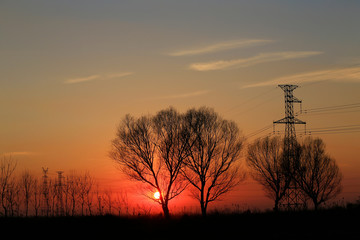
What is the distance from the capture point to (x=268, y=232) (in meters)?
31.0

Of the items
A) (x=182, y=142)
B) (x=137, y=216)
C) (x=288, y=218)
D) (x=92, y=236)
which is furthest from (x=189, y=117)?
(x=92, y=236)

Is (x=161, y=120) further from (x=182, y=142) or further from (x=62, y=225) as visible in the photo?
(x=62, y=225)

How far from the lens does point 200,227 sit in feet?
110

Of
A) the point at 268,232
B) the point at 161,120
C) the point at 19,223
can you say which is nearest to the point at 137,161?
the point at 161,120

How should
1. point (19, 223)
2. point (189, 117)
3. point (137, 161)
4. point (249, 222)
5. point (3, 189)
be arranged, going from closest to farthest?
point (249, 222), point (19, 223), point (3, 189), point (137, 161), point (189, 117)

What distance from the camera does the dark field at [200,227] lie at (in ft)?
99.7

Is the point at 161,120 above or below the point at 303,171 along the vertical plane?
above

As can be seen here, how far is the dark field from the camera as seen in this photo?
3038 centimetres

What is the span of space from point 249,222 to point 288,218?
13.8ft

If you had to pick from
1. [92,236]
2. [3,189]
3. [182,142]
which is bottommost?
[92,236]

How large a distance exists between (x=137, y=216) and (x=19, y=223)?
34.1ft

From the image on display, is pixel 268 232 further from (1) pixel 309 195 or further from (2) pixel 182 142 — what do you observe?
(1) pixel 309 195

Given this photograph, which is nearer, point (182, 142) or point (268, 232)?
point (268, 232)

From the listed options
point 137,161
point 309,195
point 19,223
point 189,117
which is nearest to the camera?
point 19,223
